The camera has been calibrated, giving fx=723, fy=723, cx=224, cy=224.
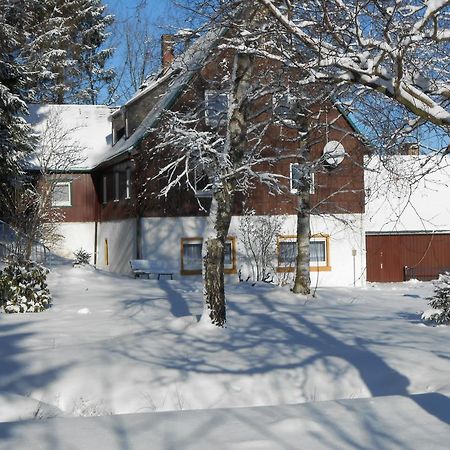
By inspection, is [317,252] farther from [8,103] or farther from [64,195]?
[8,103]

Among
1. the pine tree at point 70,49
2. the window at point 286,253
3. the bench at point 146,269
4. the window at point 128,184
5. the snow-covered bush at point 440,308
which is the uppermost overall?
the pine tree at point 70,49

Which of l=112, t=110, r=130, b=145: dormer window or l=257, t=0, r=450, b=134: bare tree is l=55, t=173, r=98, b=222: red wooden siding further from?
l=257, t=0, r=450, b=134: bare tree

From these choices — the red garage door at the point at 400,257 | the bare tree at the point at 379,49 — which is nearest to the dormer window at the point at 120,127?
the red garage door at the point at 400,257

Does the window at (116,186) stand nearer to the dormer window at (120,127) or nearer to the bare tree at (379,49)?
the dormer window at (120,127)

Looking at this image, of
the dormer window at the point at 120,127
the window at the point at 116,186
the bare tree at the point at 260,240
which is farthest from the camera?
the dormer window at the point at 120,127

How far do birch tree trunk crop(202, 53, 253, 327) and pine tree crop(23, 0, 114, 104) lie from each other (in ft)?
76.9

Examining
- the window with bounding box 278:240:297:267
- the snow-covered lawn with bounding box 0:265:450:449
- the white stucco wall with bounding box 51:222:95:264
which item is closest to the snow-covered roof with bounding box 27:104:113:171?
the white stucco wall with bounding box 51:222:95:264

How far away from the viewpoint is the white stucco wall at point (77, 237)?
30.7m

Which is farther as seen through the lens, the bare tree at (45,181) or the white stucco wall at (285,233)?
the white stucco wall at (285,233)

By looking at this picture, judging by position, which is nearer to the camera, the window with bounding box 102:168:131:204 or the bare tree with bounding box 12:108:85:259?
the bare tree with bounding box 12:108:85:259

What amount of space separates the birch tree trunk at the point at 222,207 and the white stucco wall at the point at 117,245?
12.5 m

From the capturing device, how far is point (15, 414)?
752 cm

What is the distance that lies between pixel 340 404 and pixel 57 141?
22.9 m

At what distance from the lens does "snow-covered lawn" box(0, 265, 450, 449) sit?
6.06m
